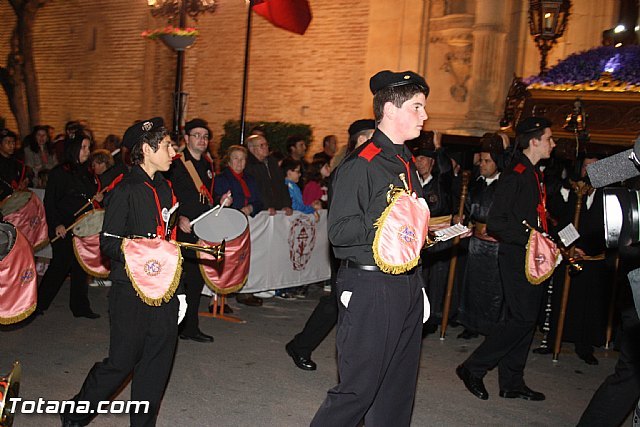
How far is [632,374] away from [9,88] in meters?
22.9

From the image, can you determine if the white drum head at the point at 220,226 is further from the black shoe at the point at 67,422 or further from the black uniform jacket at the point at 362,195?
the black uniform jacket at the point at 362,195

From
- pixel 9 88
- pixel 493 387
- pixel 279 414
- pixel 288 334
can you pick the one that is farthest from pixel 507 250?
pixel 9 88

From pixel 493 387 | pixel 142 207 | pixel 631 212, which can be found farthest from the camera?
pixel 493 387

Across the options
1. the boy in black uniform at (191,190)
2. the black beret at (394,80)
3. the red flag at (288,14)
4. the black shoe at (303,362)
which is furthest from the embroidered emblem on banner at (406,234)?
the red flag at (288,14)

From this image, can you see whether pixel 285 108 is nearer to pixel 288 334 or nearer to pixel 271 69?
pixel 271 69

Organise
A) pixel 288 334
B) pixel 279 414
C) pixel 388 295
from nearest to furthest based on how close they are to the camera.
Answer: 1. pixel 388 295
2. pixel 279 414
3. pixel 288 334

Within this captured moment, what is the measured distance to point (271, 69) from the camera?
19484mm

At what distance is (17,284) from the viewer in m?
5.05

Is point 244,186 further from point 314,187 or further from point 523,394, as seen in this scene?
point 523,394

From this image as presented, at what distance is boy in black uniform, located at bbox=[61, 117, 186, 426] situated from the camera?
436 cm

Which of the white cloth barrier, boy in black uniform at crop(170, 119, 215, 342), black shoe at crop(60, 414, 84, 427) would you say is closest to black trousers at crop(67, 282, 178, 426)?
black shoe at crop(60, 414, 84, 427)

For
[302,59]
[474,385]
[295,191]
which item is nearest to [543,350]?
[474,385]

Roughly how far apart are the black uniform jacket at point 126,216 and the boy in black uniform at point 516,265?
279 cm

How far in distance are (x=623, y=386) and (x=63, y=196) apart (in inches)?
222
